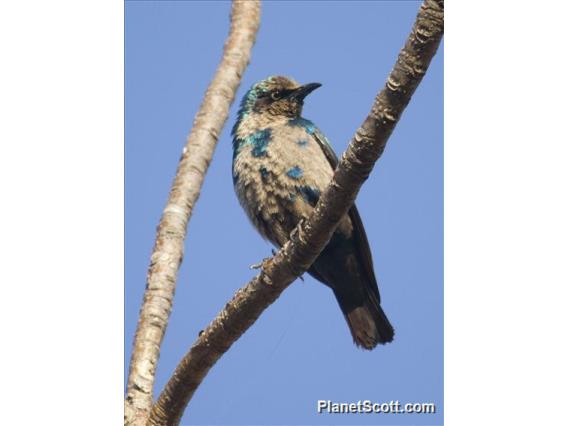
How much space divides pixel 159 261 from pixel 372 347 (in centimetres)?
190

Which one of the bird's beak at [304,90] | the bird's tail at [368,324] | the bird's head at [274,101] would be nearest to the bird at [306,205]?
the bird's tail at [368,324]

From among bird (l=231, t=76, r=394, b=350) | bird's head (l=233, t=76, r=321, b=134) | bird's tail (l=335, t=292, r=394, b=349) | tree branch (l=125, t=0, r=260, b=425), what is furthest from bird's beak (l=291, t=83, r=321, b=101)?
bird's tail (l=335, t=292, r=394, b=349)

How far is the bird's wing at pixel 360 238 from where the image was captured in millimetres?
6648

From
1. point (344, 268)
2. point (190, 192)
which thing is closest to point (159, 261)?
point (190, 192)

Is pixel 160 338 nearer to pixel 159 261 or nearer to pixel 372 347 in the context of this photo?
pixel 159 261

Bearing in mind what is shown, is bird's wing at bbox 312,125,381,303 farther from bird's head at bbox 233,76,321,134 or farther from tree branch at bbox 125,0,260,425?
tree branch at bbox 125,0,260,425

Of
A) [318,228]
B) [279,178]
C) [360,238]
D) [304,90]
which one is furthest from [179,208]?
[318,228]

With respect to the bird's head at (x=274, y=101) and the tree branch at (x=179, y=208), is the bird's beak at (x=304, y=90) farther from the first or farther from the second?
the tree branch at (x=179, y=208)

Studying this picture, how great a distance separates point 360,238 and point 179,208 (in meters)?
1.48

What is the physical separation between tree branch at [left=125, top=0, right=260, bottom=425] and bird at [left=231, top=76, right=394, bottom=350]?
1.36ft

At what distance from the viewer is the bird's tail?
684 centimetres

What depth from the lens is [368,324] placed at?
683cm

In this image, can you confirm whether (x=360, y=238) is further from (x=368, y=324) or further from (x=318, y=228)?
(x=318, y=228)

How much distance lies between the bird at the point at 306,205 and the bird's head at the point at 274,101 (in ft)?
1.23
